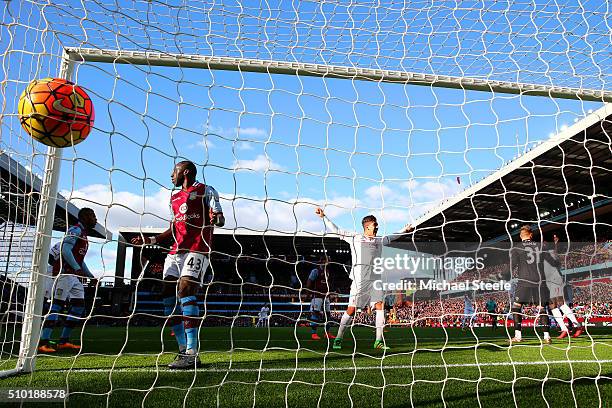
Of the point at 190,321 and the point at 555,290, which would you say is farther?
the point at 555,290

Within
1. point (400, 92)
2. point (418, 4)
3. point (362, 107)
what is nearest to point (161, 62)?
point (362, 107)

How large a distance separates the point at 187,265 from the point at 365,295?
233cm

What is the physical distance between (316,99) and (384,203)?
3.50 feet

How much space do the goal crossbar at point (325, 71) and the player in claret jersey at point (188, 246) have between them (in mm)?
895

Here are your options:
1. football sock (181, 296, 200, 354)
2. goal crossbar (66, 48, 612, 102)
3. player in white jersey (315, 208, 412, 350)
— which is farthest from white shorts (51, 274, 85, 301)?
player in white jersey (315, 208, 412, 350)

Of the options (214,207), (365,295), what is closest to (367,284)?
(365,295)

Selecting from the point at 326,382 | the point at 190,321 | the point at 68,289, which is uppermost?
the point at 68,289

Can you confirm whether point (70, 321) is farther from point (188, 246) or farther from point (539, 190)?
point (539, 190)

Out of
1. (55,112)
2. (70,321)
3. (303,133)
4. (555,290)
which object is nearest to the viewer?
(55,112)

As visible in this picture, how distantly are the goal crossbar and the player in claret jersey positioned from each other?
0.90 meters

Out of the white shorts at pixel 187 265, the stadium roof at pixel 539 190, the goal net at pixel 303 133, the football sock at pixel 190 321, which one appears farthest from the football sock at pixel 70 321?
the stadium roof at pixel 539 190

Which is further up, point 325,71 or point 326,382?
point 325,71

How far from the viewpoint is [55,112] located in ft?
9.57

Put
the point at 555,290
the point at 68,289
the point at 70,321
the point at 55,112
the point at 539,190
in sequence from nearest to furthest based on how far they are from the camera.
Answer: the point at 55,112 < the point at 70,321 < the point at 68,289 < the point at 555,290 < the point at 539,190
